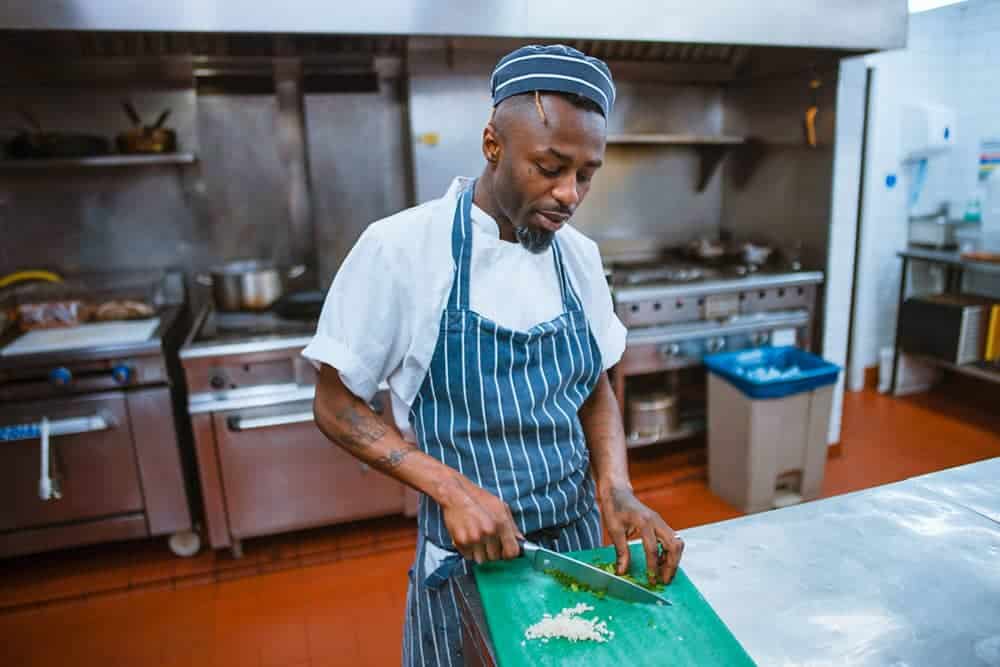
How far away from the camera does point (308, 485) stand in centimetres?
280

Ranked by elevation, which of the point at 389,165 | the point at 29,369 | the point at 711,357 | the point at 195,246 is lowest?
the point at 711,357

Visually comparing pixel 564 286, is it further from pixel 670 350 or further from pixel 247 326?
pixel 670 350

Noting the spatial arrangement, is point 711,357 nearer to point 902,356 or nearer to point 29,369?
point 902,356

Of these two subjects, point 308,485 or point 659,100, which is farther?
point 659,100

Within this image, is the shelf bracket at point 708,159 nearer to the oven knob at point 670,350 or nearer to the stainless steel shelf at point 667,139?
the stainless steel shelf at point 667,139

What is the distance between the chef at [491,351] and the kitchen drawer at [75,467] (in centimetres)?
182

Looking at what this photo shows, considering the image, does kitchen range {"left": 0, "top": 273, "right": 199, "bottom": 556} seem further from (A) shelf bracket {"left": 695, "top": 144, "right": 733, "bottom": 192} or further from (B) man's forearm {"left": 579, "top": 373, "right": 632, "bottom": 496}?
(A) shelf bracket {"left": 695, "top": 144, "right": 733, "bottom": 192}

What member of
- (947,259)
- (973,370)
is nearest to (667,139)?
(947,259)

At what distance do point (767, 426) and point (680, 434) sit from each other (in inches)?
24.6

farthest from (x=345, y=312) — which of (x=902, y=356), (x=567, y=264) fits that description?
(x=902, y=356)

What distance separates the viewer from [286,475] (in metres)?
2.77

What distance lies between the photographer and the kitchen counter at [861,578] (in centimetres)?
97

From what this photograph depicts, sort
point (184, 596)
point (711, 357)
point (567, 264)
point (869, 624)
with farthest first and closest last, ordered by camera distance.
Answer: point (711, 357)
point (184, 596)
point (567, 264)
point (869, 624)

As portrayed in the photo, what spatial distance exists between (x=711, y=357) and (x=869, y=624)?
230 centimetres
